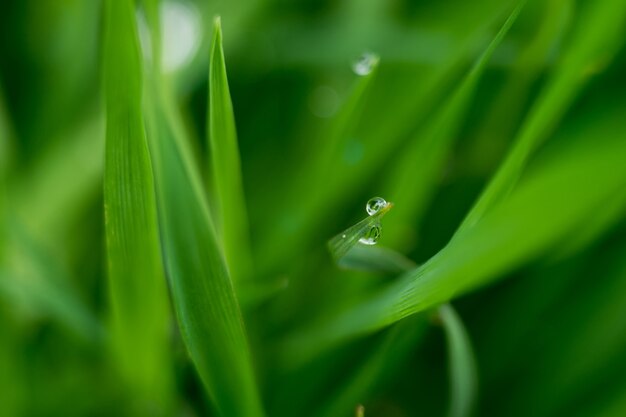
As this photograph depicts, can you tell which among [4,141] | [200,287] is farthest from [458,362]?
[4,141]

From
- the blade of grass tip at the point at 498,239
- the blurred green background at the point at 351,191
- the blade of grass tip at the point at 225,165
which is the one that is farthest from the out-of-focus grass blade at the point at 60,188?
the blade of grass tip at the point at 498,239

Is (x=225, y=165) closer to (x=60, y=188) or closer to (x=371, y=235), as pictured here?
(x=371, y=235)

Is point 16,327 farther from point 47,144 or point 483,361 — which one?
point 483,361

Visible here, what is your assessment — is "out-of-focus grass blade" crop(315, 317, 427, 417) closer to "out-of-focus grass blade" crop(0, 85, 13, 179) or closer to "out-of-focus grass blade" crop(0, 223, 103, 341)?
"out-of-focus grass blade" crop(0, 223, 103, 341)

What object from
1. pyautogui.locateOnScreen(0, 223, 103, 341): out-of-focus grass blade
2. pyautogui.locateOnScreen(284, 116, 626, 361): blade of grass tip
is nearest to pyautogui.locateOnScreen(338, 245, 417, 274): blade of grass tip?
→ pyautogui.locateOnScreen(284, 116, 626, 361): blade of grass tip

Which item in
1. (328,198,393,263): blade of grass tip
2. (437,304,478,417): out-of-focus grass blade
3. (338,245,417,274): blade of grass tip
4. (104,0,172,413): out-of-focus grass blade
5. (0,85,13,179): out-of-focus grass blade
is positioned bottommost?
(437,304,478,417): out-of-focus grass blade

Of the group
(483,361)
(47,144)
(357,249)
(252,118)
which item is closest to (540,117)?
(357,249)

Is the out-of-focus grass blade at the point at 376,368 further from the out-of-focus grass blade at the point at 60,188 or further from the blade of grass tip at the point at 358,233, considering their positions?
the out-of-focus grass blade at the point at 60,188
